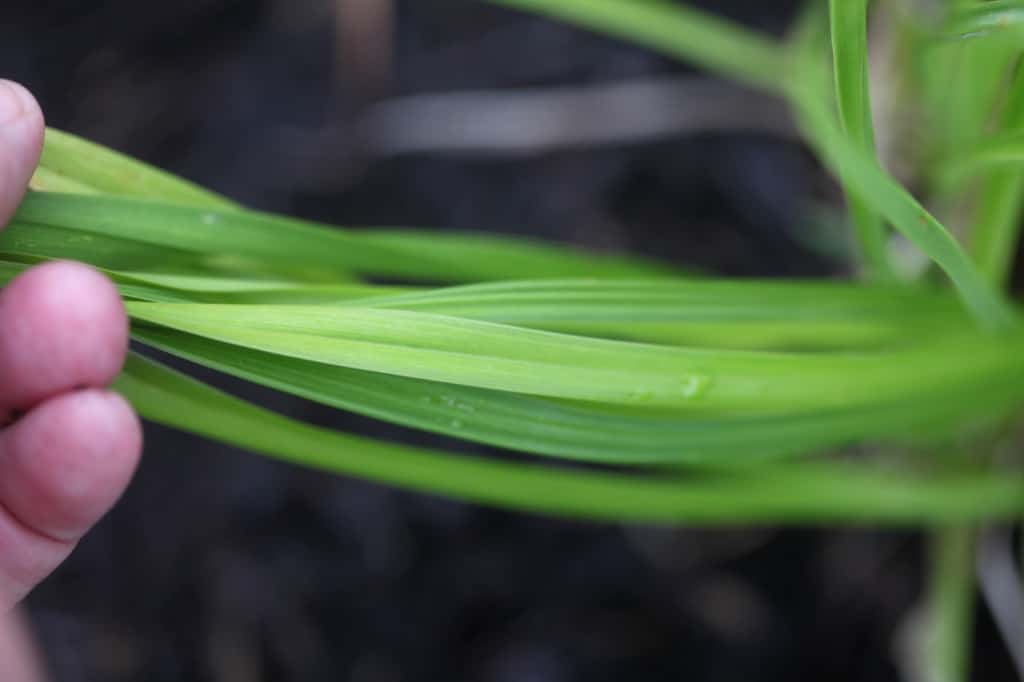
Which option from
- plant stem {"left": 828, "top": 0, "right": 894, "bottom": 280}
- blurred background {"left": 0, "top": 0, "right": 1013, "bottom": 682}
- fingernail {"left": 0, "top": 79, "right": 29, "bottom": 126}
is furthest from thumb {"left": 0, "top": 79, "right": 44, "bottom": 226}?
blurred background {"left": 0, "top": 0, "right": 1013, "bottom": 682}

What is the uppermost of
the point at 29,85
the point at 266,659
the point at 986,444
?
the point at 986,444

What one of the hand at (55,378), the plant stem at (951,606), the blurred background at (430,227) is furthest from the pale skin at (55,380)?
the plant stem at (951,606)

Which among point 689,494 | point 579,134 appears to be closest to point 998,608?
point 689,494

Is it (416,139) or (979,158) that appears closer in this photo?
(979,158)

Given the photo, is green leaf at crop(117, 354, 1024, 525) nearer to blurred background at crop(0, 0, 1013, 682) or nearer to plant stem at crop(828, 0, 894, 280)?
blurred background at crop(0, 0, 1013, 682)

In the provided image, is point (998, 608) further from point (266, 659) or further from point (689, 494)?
point (266, 659)

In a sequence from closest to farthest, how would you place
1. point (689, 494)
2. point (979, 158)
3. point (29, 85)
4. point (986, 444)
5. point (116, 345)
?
point (116, 345)
point (979, 158)
point (689, 494)
point (986, 444)
point (29, 85)

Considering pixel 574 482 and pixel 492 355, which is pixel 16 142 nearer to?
pixel 492 355

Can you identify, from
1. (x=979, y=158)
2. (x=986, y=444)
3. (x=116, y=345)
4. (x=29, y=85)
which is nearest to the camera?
(x=116, y=345)
